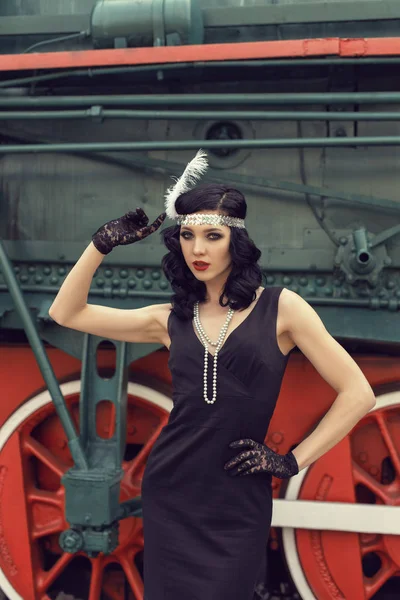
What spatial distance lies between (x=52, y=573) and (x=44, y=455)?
57cm

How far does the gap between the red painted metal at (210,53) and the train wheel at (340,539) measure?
145 centimetres

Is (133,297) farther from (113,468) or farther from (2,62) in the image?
(2,62)

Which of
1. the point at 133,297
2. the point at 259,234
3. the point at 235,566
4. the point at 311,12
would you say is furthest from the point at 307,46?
the point at 235,566

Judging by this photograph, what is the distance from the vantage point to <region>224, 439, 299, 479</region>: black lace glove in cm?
141

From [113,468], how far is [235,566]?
3.25 feet

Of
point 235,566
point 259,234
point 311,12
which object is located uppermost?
point 311,12

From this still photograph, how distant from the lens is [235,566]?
1.44 metres

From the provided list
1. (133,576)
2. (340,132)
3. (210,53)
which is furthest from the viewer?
(133,576)

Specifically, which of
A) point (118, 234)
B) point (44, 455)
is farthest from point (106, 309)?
point (44, 455)

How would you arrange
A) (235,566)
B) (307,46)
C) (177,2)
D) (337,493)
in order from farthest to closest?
(337,493) < (177,2) < (307,46) < (235,566)

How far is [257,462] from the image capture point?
1412 mm

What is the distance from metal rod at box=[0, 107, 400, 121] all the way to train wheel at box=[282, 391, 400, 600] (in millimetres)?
1196

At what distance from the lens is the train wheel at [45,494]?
8.50ft

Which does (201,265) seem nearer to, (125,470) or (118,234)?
(118,234)
